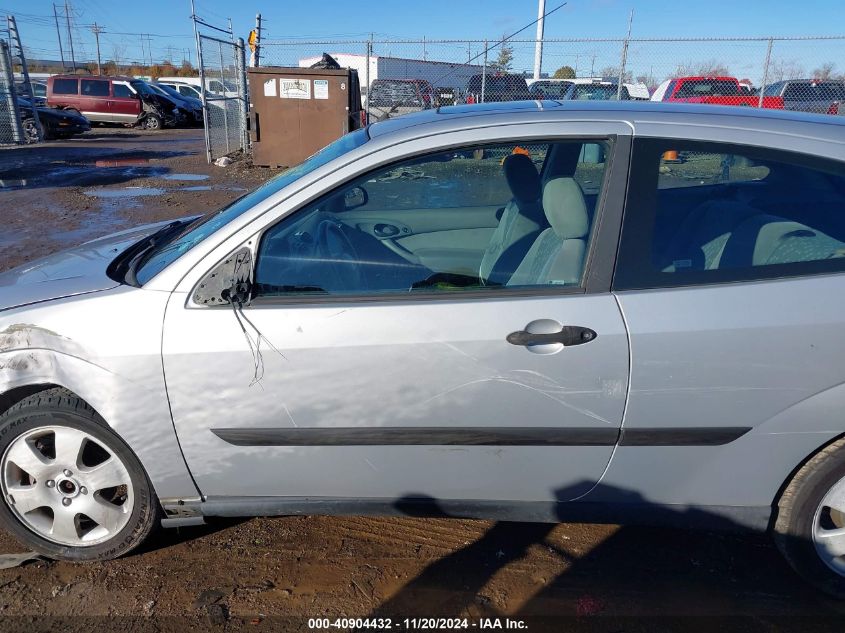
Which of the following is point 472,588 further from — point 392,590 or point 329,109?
point 329,109

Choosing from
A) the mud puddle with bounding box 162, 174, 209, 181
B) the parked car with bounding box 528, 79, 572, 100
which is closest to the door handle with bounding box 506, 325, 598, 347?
the mud puddle with bounding box 162, 174, 209, 181

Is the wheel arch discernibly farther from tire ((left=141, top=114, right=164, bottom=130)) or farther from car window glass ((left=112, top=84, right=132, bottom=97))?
car window glass ((left=112, top=84, right=132, bottom=97))

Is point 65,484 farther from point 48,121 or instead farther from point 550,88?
point 48,121

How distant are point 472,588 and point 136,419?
137 cm

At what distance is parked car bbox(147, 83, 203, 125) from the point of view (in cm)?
2522

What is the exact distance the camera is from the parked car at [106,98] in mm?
24156

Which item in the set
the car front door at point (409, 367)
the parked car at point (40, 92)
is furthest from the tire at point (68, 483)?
the parked car at point (40, 92)

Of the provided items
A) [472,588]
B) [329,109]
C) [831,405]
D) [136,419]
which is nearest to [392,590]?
[472,588]

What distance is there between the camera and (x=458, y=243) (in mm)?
3049

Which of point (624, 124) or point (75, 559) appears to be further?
point (75, 559)

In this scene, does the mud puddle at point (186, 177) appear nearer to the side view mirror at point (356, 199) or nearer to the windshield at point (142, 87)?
the side view mirror at point (356, 199)

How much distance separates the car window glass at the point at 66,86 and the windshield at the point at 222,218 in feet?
85.7

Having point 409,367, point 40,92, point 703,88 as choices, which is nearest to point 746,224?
point 409,367

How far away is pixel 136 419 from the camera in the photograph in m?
2.21
